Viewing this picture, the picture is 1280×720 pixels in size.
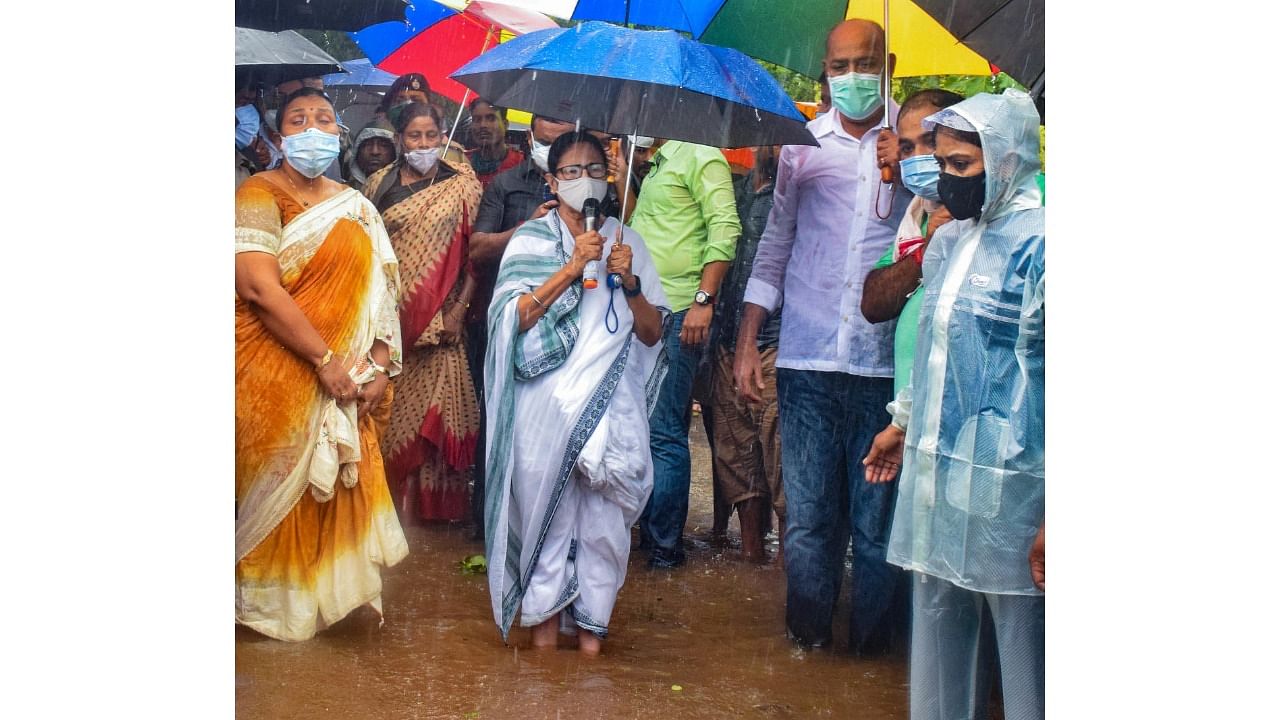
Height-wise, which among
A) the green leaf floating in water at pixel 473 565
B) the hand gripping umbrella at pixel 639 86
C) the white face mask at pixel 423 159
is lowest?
the green leaf floating in water at pixel 473 565

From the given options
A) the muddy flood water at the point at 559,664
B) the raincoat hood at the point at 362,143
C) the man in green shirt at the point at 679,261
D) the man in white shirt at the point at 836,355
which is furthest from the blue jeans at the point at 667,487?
the raincoat hood at the point at 362,143

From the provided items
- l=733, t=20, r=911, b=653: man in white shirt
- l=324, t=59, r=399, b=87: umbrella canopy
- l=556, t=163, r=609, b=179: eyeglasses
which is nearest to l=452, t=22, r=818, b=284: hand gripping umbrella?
l=556, t=163, r=609, b=179: eyeglasses

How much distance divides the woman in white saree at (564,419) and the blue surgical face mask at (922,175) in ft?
3.26

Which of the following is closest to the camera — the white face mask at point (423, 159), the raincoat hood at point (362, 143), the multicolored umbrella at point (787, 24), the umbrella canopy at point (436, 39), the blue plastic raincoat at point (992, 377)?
the blue plastic raincoat at point (992, 377)

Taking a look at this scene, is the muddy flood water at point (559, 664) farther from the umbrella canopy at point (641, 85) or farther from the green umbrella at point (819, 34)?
the green umbrella at point (819, 34)

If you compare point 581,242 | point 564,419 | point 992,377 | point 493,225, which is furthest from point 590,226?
point 992,377

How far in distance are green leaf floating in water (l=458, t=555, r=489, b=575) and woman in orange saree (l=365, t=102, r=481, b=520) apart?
26 cm

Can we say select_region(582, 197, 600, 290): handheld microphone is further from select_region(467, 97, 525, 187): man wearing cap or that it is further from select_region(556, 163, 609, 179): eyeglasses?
select_region(467, 97, 525, 187): man wearing cap

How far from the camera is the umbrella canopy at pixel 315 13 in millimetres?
4430

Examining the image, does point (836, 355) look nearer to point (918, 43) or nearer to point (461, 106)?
point (918, 43)

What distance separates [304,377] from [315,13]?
4.23 ft

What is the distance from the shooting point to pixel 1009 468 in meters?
3.50

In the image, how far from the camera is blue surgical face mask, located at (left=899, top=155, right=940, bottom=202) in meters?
4.02

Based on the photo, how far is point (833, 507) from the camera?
468 centimetres
